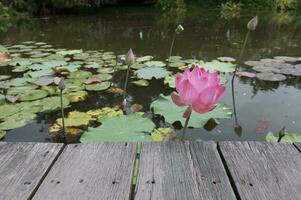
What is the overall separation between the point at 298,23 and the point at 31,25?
5.75 meters

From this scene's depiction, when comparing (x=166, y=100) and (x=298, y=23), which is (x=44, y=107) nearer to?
(x=166, y=100)

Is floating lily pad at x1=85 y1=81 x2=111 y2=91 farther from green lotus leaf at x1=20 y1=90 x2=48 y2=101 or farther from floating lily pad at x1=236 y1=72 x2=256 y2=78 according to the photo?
floating lily pad at x1=236 y1=72 x2=256 y2=78

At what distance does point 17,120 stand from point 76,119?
0.38m

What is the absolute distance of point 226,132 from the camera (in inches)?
90.6

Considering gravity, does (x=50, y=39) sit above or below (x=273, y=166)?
below

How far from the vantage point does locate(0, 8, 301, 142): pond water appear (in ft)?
7.84

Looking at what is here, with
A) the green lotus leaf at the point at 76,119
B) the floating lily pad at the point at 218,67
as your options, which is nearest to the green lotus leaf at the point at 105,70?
the floating lily pad at the point at 218,67

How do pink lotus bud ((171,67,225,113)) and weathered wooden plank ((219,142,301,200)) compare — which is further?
pink lotus bud ((171,67,225,113))

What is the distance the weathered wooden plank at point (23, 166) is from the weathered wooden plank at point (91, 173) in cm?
3

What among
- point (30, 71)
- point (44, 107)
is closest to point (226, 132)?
point (44, 107)

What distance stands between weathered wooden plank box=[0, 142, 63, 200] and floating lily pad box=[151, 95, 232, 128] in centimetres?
115

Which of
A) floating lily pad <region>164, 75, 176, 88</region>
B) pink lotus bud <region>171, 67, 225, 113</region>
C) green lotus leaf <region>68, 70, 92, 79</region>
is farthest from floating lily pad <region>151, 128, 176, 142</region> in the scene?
green lotus leaf <region>68, 70, 92, 79</region>

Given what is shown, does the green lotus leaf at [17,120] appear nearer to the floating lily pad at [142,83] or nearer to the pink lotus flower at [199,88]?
the floating lily pad at [142,83]

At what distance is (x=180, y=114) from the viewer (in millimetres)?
2160
